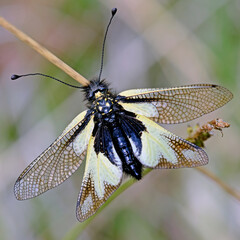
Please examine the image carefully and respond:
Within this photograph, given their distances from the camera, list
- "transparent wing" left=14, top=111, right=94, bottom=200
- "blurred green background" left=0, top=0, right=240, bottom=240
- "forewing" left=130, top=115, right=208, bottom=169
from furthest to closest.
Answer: "blurred green background" left=0, top=0, right=240, bottom=240 → "transparent wing" left=14, top=111, right=94, bottom=200 → "forewing" left=130, top=115, right=208, bottom=169

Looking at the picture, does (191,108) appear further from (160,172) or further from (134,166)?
(160,172)

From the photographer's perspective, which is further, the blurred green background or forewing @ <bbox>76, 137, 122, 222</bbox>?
the blurred green background

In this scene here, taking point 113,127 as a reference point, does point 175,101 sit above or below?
above

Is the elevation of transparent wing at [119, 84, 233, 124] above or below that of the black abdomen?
above

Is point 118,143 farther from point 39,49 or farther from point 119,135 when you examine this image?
point 39,49

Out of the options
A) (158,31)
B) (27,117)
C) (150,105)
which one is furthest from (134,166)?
(158,31)

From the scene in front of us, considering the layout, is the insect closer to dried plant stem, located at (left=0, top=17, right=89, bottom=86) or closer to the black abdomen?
the black abdomen

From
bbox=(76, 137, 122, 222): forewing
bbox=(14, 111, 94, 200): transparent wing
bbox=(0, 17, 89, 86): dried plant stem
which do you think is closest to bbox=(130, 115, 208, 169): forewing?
bbox=(76, 137, 122, 222): forewing

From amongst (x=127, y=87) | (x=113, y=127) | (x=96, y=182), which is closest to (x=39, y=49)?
(x=113, y=127)
